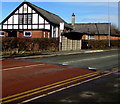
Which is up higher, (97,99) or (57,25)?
(57,25)

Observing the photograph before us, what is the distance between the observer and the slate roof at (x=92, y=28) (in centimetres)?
5659

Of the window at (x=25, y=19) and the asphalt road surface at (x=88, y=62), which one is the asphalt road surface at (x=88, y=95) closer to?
the asphalt road surface at (x=88, y=62)

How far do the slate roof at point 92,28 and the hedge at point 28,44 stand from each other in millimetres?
30055

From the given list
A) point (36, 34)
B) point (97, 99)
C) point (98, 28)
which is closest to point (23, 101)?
point (97, 99)

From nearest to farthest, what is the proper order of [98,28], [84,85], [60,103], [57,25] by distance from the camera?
[60,103] < [84,85] < [57,25] < [98,28]

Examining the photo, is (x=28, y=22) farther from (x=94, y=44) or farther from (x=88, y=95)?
(x=88, y=95)

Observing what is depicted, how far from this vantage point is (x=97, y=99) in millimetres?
5781

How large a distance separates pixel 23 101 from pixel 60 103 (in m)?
1.03

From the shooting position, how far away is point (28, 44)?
23.9 meters

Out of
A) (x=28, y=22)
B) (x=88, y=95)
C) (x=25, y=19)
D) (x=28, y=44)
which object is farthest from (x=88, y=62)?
(x=25, y=19)

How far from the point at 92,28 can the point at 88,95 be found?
53487 millimetres

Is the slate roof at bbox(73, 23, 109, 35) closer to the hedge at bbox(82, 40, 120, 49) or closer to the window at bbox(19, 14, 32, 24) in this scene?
the hedge at bbox(82, 40, 120, 49)

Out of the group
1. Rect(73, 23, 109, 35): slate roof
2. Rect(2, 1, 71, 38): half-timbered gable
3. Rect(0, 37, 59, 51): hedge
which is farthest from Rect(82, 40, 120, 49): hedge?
Rect(73, 23, 109, 35): slate roof

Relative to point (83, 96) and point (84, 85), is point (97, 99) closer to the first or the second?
point (83, 96)
